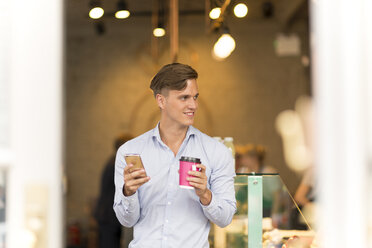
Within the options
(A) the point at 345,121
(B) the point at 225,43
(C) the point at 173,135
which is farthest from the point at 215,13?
(A) the point at 345,121

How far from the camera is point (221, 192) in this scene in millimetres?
2369

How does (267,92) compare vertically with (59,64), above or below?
above

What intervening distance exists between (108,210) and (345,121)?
3.98 metres

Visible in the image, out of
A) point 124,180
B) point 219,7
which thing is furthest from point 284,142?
point 124,180

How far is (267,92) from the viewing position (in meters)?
8.27

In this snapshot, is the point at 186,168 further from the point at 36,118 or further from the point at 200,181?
the point at 36,118

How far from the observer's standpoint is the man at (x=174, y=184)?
2.35 m

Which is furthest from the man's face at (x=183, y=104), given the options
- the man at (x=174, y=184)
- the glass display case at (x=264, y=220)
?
the glass display case at (x=264, y=220)

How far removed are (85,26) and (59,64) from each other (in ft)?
22.8

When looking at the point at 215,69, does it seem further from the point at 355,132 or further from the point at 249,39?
the point at 355,132

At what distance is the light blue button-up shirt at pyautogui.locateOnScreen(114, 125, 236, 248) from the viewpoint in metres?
2.35

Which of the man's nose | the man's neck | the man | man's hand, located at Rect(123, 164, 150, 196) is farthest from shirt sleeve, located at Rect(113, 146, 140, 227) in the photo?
the man's nose

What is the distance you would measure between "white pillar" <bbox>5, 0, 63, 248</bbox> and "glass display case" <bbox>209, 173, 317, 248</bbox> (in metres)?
1.40

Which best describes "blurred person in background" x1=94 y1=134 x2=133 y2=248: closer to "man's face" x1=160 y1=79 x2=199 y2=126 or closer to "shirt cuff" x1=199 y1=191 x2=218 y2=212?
"man's face" x1=160 y1=79 x2=199 y2=126
